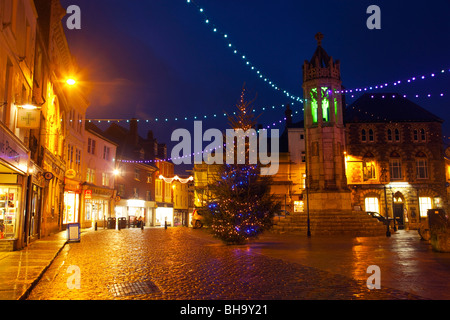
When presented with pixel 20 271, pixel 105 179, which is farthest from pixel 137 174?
pixel 20 271

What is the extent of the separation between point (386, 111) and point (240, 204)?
34.3 meters

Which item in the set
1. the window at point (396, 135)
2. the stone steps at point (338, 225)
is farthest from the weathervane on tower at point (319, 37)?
the window at point (396, 135)

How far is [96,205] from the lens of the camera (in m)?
40.7

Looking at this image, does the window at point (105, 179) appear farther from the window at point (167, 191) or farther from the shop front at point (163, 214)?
the window at point (167, 191)

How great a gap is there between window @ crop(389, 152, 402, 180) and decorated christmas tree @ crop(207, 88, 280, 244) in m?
30.4

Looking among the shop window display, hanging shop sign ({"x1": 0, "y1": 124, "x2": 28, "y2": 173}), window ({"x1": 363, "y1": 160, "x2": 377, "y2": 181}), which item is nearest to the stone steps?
A: the shop window display

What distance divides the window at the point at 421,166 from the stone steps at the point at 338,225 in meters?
20.3

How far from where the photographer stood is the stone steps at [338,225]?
83.6 feet

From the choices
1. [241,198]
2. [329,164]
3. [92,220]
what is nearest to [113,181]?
[92,220]

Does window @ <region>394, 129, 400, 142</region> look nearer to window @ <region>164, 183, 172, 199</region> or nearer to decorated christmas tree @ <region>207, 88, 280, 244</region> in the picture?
decorated christmas tree @ <region>207, 88, 280, 244</region>

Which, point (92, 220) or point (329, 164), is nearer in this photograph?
point (329, 164)
